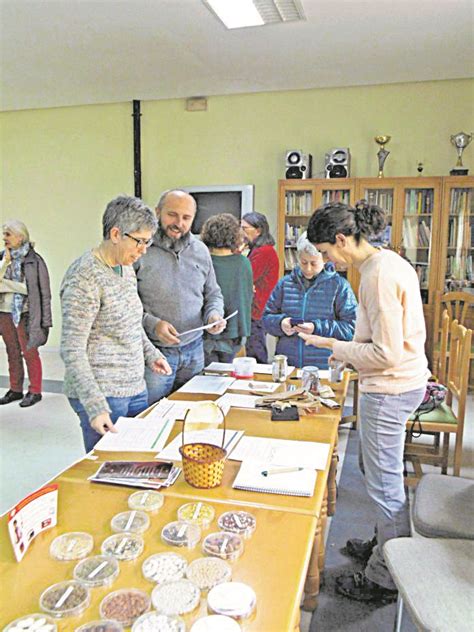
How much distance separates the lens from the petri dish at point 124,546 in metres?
1.03

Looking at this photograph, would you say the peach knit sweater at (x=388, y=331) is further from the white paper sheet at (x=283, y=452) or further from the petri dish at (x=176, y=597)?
the petri dish at (x=176, y=597)

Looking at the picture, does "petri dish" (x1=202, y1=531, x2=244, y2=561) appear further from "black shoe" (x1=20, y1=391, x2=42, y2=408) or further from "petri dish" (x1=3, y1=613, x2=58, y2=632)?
"black shoe" (x1=20, y1=391, x2=42, y2=408)

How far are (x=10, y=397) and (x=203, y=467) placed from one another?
3.49 metres

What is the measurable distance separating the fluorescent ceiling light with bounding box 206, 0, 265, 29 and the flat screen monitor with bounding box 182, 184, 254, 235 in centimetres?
190

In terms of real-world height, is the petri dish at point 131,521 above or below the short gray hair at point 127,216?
below

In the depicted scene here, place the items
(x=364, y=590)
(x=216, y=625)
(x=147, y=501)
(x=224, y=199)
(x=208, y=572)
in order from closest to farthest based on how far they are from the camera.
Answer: (x=216, y=625)
(x=208, y=572)
(x=147, y=501)
(x=364, y=590)
(x=224, y=199)

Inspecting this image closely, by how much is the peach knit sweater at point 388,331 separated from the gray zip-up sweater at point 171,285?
31.7 inches

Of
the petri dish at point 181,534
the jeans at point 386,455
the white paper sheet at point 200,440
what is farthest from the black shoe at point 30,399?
the petri dish at point 181,534

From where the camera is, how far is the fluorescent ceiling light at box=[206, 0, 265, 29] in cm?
332

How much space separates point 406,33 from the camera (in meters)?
3.79

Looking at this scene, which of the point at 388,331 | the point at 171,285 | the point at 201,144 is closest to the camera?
the point at 388,331

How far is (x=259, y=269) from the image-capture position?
A: 3.86 m

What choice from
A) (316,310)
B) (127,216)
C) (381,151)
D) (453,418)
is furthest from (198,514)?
(381,151)

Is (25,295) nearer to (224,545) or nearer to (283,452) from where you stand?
(283,452)
